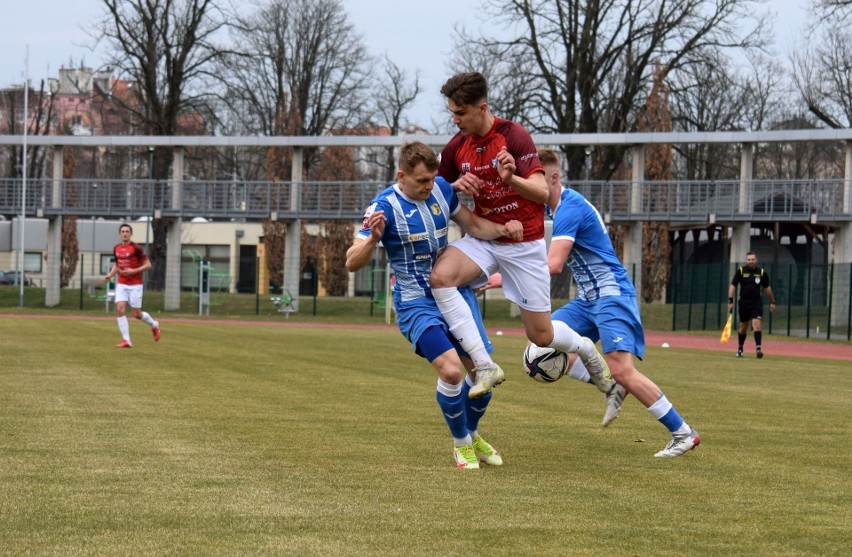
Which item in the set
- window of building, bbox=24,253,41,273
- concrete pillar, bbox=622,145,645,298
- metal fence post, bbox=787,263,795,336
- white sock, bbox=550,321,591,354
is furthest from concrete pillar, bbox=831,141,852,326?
window of building, bbox=24,253,41,273

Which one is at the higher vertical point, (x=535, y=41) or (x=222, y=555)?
(x=535, y=41)

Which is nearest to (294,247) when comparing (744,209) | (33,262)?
(744,209)

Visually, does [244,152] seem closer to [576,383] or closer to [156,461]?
[576,383]

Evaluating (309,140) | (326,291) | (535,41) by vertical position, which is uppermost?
(535,41)

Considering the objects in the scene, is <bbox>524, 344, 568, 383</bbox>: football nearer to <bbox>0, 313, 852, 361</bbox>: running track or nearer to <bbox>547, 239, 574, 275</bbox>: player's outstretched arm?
<bbox>547, 239, 574, 275</bbox>: player's outstretched arm

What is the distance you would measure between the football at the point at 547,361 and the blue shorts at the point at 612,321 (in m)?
0.29

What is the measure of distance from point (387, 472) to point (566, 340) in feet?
5.71

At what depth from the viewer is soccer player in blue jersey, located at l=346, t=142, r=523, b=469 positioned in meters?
7.39

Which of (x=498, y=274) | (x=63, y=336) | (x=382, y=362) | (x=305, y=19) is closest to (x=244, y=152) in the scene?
(x=305, y=19)

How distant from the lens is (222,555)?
16.0ft

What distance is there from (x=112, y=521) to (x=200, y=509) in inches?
17.8

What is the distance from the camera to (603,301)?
867cm

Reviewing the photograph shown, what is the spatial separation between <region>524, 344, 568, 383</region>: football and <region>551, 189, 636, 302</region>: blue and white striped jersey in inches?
20.2

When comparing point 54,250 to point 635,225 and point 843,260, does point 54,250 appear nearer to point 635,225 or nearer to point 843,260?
point 635,225
